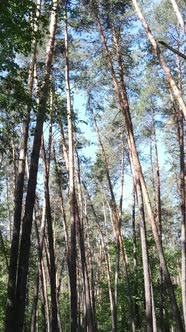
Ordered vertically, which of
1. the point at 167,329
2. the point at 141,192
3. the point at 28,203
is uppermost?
the point at 141,192

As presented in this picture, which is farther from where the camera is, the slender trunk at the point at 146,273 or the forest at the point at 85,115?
the slender trunk at the point at 146,273

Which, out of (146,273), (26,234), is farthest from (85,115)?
(26,234)

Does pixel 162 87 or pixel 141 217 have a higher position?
pixel 162 87

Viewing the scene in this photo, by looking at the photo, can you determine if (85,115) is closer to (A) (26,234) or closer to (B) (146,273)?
(B) (146,273)

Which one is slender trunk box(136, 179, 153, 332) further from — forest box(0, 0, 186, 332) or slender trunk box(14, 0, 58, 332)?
slender trunk box(14, 0, 58, 332)

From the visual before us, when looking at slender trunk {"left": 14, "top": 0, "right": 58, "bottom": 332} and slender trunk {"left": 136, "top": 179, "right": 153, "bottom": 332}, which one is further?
slender trunk {"left": 136, "top": 179, "right": 153, "bottom": 332}

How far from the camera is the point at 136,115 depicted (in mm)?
18516

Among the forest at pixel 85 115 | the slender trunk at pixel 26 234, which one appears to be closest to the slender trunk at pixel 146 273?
the forest at pixel 85 115

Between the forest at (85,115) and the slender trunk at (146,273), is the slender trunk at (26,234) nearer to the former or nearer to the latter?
the forest at (85,115)

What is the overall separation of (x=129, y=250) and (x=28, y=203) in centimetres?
1444

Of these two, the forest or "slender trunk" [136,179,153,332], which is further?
"slender trunk" [136,179,153,332]

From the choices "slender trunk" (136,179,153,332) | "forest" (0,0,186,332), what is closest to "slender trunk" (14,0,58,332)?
"forest" (0,0,186,332)

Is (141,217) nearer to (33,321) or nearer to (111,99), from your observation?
(33,321)

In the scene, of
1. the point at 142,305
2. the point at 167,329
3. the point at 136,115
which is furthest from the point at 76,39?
the point at 167,329
